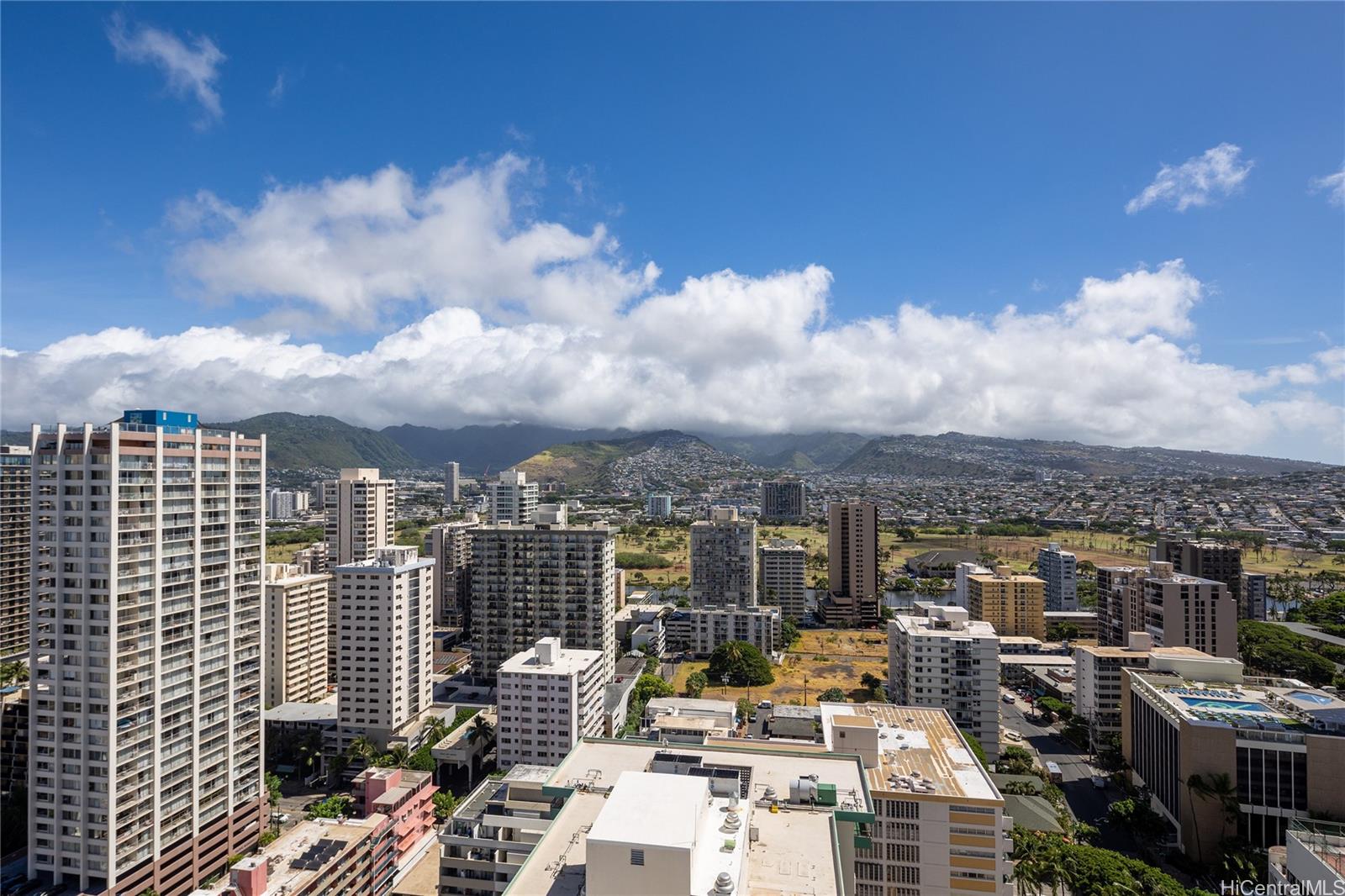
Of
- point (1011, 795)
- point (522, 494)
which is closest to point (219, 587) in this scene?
point (1011, 795)

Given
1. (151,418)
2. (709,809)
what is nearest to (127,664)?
(151,418)

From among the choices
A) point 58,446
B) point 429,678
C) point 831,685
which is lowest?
point 831,685

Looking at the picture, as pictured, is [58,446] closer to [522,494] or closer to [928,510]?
[522,494]

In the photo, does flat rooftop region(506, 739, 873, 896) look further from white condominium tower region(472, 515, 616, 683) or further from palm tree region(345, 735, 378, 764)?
white condominium tower region(472, 515, 616, 683)

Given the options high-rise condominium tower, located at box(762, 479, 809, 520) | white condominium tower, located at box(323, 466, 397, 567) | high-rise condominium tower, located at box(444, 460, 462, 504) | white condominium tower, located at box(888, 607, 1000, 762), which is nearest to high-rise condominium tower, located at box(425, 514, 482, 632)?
white condominium tower, located at box(323, 466, 397, 567)

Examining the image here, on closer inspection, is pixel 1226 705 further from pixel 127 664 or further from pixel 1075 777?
pixel 127 664

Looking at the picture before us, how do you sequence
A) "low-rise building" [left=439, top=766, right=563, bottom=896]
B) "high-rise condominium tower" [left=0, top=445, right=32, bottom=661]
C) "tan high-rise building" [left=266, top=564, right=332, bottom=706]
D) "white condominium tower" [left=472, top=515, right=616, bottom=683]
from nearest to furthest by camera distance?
"low-rise building" [left=439, top=766, right=563, bottom=896], "high-rise condominium tower" [left=0, top=445, right=32, bottom=661], "tan high-rise building" [left=266, top=564, right=332, bottom=706], "white condominium tower" [left=472, top=515, right=616, bottom=683]
